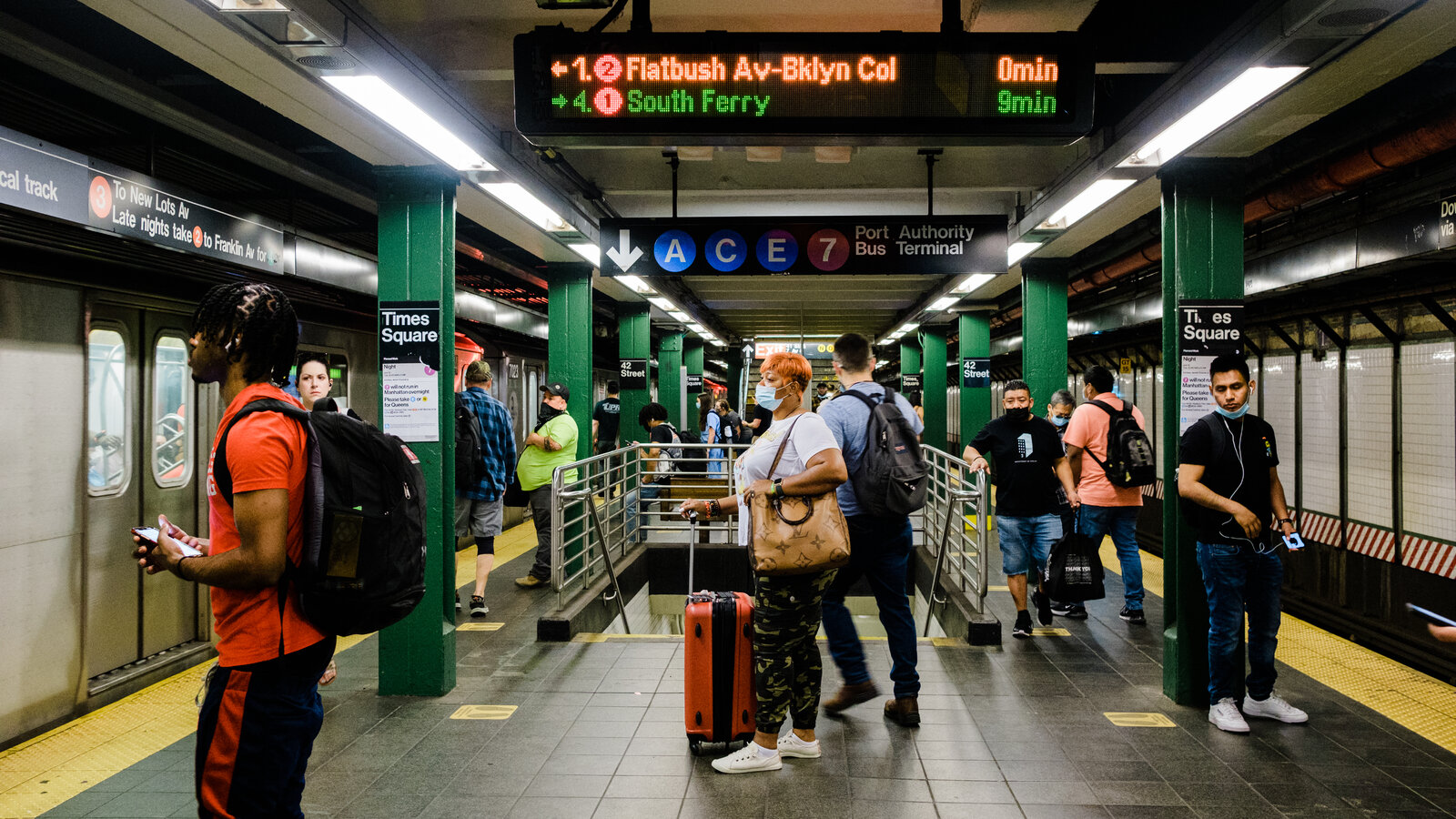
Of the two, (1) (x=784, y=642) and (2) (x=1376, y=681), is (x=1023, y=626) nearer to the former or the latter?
(2) (x=1376, y=681)

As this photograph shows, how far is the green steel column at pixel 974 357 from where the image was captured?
11422 mm

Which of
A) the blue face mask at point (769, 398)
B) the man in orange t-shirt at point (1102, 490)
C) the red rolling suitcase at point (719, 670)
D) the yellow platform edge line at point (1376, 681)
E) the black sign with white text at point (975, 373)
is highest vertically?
the black sign with white text at point (975, 373)

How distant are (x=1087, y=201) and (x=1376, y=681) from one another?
3.33 m

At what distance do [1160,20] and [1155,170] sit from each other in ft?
2.87

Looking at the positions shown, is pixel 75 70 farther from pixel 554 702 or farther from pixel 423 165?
pixel 554 702

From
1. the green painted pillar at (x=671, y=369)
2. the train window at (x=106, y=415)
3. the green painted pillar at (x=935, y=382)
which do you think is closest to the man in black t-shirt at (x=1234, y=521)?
the train window at (x=106, y=415)

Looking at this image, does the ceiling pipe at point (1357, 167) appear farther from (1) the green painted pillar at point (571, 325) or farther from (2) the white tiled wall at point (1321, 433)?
(1) the green painted pillar at point (571, 325)

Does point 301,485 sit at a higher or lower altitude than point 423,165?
lower

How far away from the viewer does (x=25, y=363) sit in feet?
12.7

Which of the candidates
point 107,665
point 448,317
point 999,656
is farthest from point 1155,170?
point 107,665

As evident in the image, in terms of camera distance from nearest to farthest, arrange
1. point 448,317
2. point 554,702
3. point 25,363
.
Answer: point 25,363 < point 554,702 < point 448,317

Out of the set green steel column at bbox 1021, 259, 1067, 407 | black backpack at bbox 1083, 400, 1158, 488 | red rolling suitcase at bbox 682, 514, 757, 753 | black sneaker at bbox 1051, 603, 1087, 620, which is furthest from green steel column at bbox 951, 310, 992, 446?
red rolling suitcase at bbox 682, 514, 757, 753

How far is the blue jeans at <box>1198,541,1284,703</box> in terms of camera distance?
377 centimetres

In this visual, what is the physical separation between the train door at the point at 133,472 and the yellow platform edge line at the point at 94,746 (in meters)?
0.30
